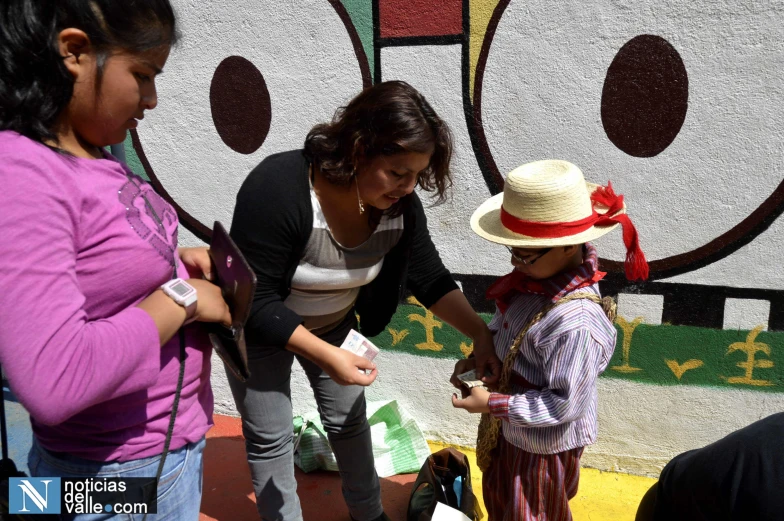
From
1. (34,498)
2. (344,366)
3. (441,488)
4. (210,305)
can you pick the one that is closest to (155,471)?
(34,498)

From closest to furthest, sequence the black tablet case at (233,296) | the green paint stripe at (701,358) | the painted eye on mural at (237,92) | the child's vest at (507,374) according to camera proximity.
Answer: the black tablet case at (233,296)
the child's vest at (507,374)
the green paint stripe at (701,358)
the painted eye on mural at (237,92)

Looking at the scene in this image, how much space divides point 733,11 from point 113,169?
7.28 feet

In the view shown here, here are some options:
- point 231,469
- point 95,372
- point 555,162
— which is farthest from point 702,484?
point 231,469

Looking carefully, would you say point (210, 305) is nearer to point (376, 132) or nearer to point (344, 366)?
point (344, 366)

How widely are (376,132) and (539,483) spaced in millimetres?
1147

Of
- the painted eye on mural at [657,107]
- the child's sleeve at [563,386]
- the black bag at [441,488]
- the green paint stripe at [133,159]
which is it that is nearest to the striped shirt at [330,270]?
the child's sleeve at [563,386]

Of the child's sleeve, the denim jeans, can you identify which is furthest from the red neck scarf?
the denim jeans

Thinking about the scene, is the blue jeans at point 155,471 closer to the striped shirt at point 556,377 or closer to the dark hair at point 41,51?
the dark hair at point 41,51

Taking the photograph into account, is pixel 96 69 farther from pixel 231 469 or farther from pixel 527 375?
pixel 231 469

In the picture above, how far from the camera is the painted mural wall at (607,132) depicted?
2.40m

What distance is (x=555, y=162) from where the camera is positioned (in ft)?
6.33

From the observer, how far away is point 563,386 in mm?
1691

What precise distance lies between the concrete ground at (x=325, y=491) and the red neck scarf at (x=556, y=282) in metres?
1.27

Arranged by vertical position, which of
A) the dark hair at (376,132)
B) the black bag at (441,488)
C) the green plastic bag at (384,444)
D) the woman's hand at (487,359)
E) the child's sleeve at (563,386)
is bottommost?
the green plastic bag at (384,444)
